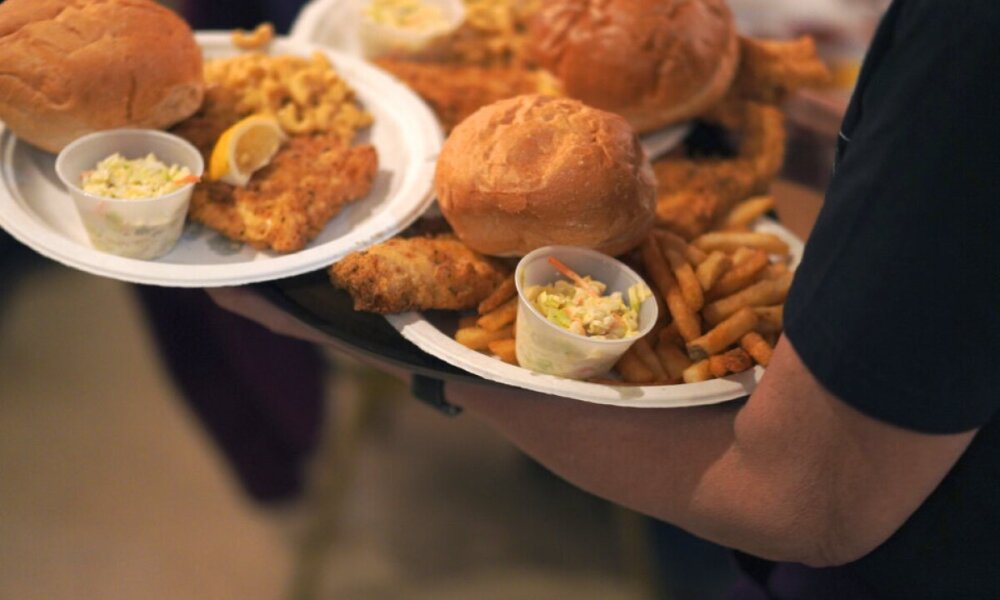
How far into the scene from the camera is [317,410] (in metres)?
3.59

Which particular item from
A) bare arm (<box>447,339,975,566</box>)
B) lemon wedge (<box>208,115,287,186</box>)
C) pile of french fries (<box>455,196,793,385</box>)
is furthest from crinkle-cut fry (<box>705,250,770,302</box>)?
lemon wedge (<box>208,115,287,186</box>)

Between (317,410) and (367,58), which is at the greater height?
(367,58)

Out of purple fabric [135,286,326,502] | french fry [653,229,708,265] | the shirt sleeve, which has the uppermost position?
the shirt sleeve

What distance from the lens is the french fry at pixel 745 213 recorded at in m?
2.35

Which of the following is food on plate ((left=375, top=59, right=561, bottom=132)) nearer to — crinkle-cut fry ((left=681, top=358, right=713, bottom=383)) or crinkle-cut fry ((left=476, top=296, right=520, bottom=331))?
crinkle-cut fry ((left=476, top=296, right=520, bottom=331))

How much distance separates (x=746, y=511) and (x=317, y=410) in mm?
2328

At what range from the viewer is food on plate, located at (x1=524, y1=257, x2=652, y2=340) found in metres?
1.73

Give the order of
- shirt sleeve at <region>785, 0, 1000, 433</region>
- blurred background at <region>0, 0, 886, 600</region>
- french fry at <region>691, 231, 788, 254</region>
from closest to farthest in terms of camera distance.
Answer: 1. shirt sleeve at <region>785, 0, 1000, 433</region>
2. french fry at <region>691, 231, 788, 254</region>
3. blurred background at <region>0, 0, 886, 600</region>

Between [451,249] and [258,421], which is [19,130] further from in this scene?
[258,421]

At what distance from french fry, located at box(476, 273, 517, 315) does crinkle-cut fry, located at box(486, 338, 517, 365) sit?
0.32 ft

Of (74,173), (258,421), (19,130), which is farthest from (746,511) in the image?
(258,421)

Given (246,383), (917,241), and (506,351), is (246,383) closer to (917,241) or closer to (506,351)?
(506,351)

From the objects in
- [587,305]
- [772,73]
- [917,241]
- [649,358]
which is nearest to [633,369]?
[649,358]

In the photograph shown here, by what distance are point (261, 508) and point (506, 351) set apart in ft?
6.96
